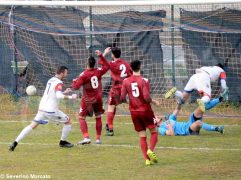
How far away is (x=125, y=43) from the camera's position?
67.6 feet

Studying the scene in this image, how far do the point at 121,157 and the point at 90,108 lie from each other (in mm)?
2208

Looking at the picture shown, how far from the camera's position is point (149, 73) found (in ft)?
66.2

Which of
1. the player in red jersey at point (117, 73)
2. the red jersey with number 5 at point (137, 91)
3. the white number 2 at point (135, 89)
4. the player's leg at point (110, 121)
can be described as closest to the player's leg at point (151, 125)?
the red jersey with number 5 at point (137, 91)

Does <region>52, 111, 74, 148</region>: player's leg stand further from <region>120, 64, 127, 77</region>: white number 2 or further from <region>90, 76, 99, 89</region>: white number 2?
<region>120, 64, 127, 77</region>: white number 2

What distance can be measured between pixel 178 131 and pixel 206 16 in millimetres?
4497

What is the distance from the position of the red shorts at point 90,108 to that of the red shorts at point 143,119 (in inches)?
112

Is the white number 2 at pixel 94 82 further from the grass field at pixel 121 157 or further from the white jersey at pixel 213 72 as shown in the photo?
the white jersey at pixel 213 72

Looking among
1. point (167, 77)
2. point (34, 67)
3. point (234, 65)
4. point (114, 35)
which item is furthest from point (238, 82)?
point (34, 67)

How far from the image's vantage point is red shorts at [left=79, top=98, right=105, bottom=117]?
15273 millimetres

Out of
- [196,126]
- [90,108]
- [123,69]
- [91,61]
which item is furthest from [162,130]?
[91,61]

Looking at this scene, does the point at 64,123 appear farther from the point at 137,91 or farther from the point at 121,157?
the point at 137,91

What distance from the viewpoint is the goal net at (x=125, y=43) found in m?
19.6

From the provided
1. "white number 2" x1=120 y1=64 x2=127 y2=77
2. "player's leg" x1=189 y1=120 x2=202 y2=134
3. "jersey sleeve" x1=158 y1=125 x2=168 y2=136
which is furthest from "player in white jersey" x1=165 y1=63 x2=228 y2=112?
"white number 2" x1=120 y1=64 x2=127 y2=77

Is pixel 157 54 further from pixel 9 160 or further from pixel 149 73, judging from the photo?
pixel 9 160
